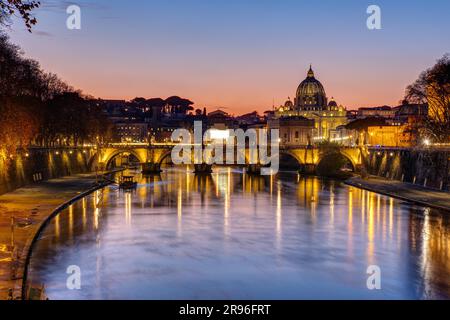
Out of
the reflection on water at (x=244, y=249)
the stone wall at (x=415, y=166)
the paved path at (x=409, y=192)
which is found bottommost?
the reflection on water at (x=244, y=249)

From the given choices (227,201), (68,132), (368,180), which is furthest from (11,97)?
(368,180)

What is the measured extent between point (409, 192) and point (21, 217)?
3671 cm

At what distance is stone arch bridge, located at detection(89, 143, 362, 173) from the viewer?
102 meters

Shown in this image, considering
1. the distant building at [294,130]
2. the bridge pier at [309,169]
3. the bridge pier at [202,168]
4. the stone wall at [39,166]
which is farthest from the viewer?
the distant building at [294,130]

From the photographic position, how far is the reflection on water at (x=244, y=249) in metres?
26.2

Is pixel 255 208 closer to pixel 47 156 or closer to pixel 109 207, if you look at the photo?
pixel 109 207

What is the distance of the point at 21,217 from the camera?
127 feet

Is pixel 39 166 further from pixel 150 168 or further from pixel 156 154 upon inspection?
pixel 156 154

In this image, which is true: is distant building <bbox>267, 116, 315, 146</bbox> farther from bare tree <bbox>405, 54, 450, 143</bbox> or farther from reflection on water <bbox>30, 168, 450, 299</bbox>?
reflection on water <bbox>30, 168, 450, 299</bbox>

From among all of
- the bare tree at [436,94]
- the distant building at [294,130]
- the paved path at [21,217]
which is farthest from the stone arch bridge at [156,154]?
the distant building at [294,130]

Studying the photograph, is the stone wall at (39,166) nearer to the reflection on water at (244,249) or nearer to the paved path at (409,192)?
the reflection on water at (244,249)

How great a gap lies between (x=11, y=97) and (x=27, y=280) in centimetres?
2772

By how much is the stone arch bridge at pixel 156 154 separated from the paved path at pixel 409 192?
22967mm

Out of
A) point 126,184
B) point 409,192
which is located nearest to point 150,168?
point 126,184
